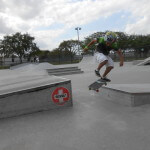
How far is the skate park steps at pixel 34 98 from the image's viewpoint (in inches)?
137

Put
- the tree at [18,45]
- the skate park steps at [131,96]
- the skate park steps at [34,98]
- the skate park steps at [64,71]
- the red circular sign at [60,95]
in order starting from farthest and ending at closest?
the tree at [18,45] < the skate park steps at [64,71] < the red circular sign at [60,95] < the skate park steps at [131,96] < the skate park steps at [34,98]

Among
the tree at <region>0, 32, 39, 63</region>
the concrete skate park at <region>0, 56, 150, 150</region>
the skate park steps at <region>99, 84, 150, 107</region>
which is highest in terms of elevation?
the tree at <region>0, 32, 39, 63</region>

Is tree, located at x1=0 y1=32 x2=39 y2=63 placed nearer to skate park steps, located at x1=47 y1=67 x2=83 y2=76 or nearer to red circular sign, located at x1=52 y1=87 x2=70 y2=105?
skate park steps, located at x1=47 y1=67 x2=83 y2=76

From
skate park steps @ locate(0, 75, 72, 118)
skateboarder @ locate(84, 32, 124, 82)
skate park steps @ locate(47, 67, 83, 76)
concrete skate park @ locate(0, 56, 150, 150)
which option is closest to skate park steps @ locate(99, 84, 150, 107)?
concrete skate park @ locate(0, 56, 150, 150)

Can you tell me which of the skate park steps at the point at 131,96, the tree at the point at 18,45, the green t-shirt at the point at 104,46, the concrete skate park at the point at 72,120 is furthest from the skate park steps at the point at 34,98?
the tree at the point at 18,45

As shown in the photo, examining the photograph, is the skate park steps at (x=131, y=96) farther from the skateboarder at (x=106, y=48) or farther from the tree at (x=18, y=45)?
the tree at (x=18, y=45)

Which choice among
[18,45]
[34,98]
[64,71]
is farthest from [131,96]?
[18,45]

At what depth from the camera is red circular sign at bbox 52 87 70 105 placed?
3949mm

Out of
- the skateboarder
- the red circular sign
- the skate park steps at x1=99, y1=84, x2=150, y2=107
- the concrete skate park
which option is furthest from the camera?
the skateboarder

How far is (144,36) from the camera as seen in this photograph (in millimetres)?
46312

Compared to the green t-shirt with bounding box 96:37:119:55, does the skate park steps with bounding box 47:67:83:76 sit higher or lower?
lower

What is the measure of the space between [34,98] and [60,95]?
63cm

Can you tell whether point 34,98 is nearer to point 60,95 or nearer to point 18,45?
point 60,95

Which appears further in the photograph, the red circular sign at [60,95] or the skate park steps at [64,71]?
the skate park steps at [64,71]
